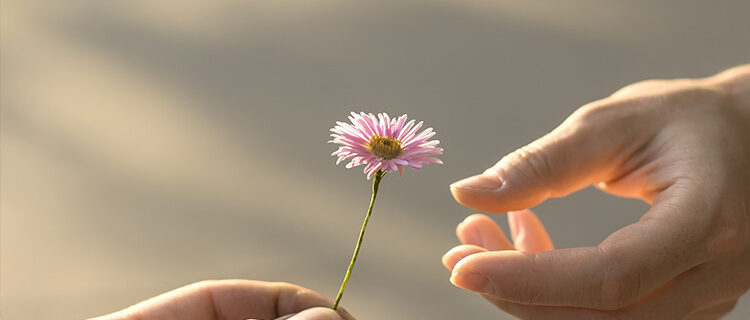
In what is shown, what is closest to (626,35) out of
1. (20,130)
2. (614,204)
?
(614,204)

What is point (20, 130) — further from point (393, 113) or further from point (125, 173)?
point (393, 113)

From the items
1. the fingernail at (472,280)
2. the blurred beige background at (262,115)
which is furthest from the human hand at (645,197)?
the blurred beige background at (262,115)

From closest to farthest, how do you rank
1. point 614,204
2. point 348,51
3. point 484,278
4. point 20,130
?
point 484,278 → point 20,130 → point 348,51 → point 614,204

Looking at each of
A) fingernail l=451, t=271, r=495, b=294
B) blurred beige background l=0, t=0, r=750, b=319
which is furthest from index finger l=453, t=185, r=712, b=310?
blurred beige background l=0, t=0, r=750, b=319

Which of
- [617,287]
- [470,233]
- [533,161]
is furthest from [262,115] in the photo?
[617,287]

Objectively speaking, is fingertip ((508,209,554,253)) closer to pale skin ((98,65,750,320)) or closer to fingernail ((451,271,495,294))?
pale skin ((98,65,750,320))

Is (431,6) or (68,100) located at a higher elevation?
(431,6)
